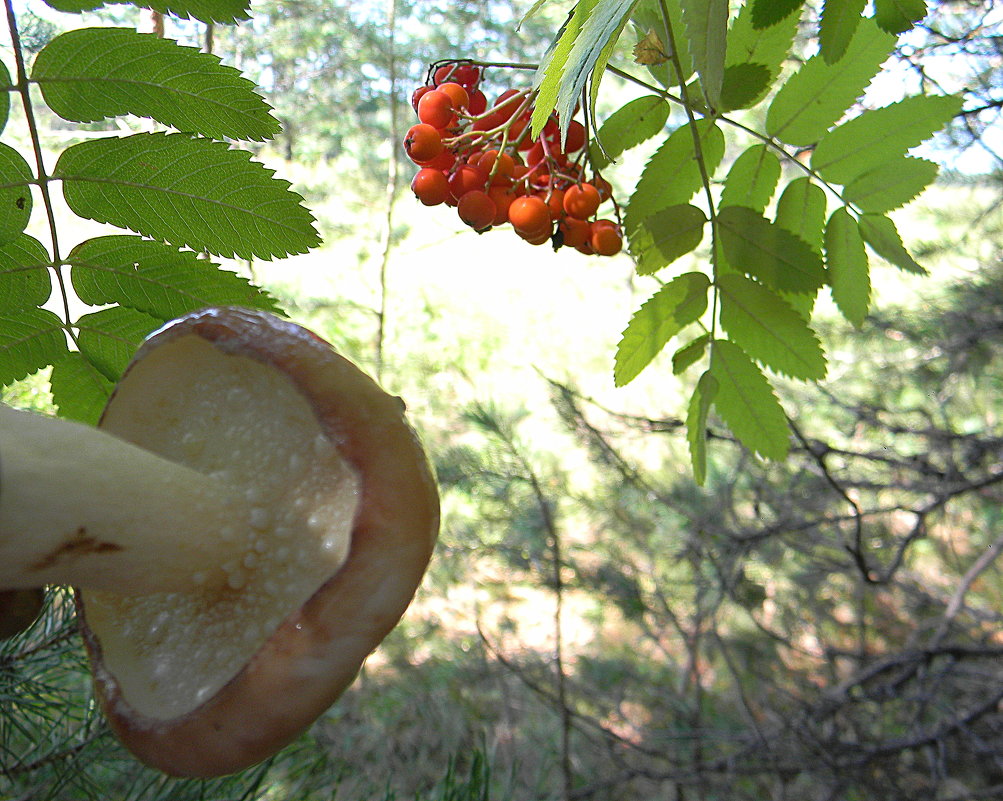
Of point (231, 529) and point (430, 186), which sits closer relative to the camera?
point (231, 529)

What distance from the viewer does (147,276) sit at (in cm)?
48

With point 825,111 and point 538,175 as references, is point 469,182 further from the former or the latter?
point 825,111

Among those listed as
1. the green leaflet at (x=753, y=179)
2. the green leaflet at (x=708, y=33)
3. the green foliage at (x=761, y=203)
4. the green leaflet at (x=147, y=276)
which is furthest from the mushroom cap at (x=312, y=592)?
the green leaflet at (x=753, y=179)

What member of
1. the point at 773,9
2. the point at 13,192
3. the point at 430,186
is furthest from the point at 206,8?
the point at 773,9

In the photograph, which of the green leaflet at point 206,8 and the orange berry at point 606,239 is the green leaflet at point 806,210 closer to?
the orange berry at point 606,239

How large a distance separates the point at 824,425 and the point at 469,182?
2.70 metres

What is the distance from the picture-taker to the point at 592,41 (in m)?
0.39

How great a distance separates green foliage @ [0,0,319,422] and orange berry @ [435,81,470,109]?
0.87ft

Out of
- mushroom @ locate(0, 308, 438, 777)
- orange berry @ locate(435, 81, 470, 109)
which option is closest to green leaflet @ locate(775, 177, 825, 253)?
orange berry @ locate(435, 81, 470, 109)

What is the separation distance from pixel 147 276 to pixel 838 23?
479mm

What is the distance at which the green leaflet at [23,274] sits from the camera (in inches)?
18.4

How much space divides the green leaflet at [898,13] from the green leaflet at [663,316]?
8.9 inches

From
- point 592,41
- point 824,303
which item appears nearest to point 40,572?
point 592,41

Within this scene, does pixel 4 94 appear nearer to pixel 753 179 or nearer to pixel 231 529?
pixel 231 529
